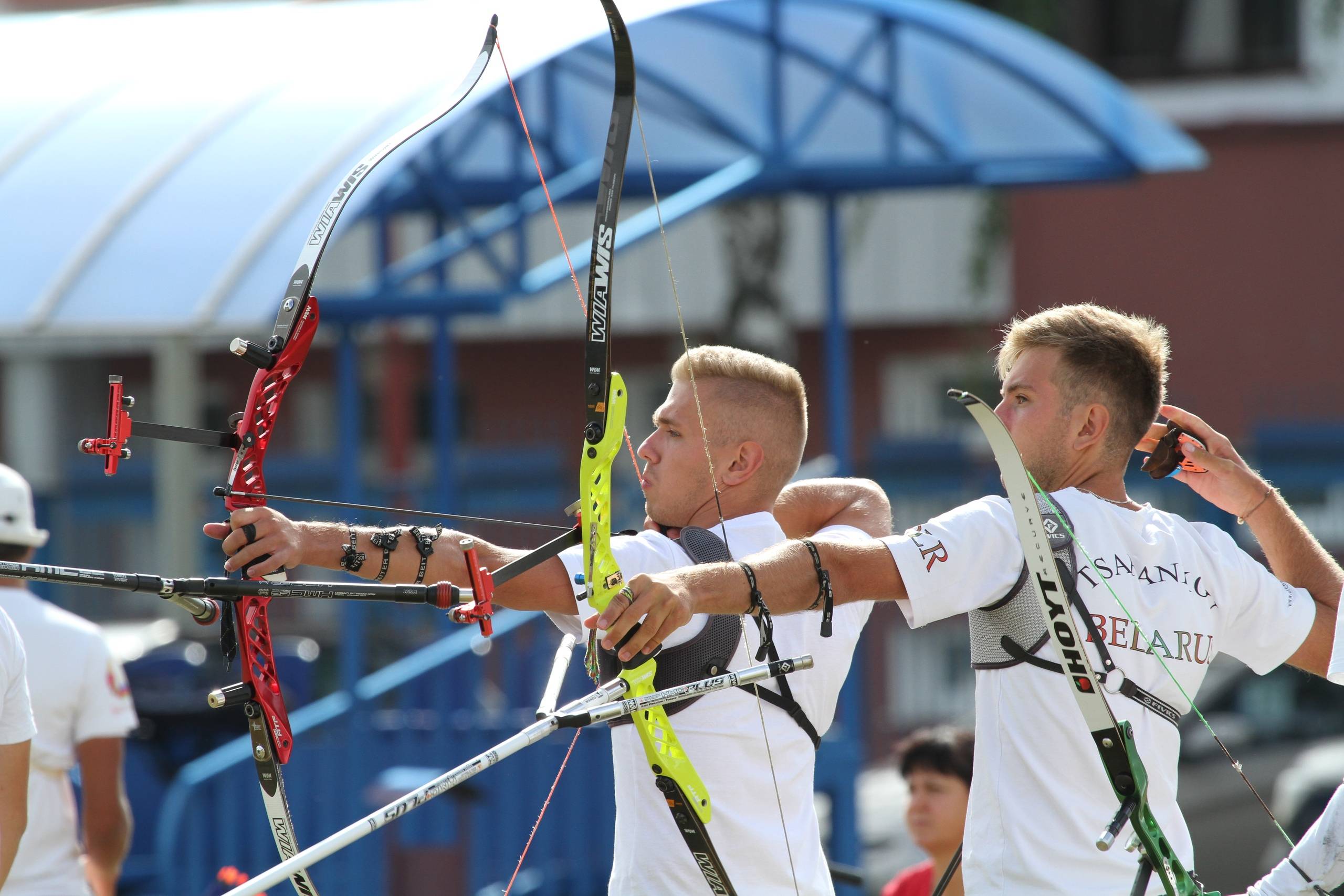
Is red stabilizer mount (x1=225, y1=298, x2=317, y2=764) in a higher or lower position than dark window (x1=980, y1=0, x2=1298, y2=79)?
lower

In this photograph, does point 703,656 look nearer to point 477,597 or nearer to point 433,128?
point 477,597

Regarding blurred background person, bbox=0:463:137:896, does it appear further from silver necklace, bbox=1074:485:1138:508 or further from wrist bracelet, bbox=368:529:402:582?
silver necklace, bbox=1074:485:1138:508

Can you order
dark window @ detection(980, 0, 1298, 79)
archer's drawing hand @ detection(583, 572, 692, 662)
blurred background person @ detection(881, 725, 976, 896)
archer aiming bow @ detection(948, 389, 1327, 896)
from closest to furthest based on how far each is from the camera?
archer's drawing hand @ detection(583, 572, 692, 662)
archer aiming bow @ detection(948, 389, 1327, 896)
blurred background person @ detection(881, 725, 976, 896)
dark window @ detection(980, 0, 1298, 79)

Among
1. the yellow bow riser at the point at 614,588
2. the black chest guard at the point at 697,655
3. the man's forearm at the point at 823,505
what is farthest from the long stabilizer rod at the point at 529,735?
the man's forearm at the point at 823,505


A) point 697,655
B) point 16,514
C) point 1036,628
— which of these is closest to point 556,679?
point 697,655

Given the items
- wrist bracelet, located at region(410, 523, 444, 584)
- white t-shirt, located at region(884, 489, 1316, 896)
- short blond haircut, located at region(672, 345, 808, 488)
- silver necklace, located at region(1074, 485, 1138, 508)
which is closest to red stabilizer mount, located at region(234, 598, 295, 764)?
wrist bracelet, located at region(410, 523, 444, 584)

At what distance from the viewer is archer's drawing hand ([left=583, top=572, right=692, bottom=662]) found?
7.03ft

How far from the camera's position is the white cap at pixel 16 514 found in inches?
151

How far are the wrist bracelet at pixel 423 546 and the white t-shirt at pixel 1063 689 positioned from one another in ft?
2.42

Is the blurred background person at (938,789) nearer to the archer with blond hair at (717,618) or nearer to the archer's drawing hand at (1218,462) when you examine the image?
the archer with blond hair at (717,618)

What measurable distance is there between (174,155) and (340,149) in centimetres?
82

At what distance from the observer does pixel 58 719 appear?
12.6 feet

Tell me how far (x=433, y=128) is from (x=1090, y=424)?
362 centimetres

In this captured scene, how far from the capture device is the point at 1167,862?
2.34 m
